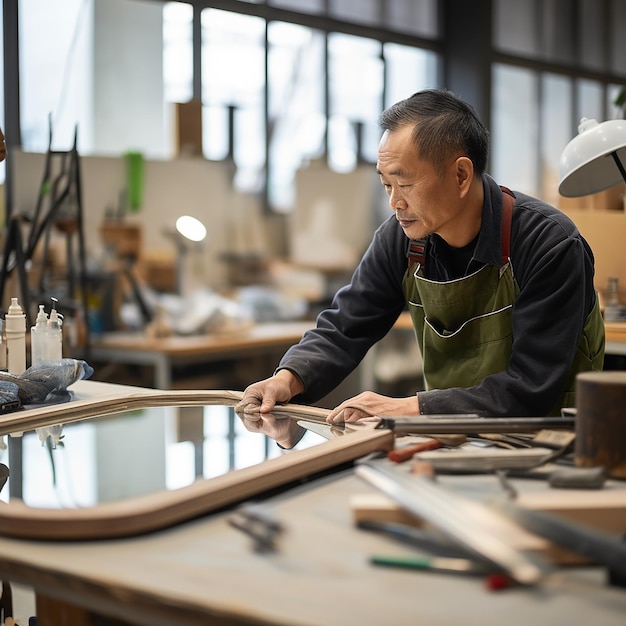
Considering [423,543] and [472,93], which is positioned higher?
[472,93]

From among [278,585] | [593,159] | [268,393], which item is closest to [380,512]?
[278,585]

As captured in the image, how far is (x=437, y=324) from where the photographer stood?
215cm

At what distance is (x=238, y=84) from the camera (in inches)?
250

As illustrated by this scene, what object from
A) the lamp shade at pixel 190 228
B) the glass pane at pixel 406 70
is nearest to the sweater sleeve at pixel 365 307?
the lamp shade at pixel 190 228

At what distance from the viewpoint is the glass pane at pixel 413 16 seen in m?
7.31

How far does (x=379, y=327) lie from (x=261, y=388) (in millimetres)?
489

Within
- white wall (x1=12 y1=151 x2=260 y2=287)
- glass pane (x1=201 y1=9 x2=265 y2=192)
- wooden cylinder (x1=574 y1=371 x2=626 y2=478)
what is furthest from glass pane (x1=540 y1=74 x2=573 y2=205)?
wooden cylinder (x1=574 y1=371 x2=626 y2=478)

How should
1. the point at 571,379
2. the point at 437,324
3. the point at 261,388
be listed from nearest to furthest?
the point at 261,388 → the point at 571,379 → the point at 437,324

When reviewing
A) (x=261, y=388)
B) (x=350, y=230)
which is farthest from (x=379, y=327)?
(x=350, y=230)

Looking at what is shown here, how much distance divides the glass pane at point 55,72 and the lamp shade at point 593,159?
3383 mm

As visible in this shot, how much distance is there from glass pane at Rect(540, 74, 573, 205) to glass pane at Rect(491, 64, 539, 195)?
A: 102mm

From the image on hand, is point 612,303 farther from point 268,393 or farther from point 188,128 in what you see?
point 188,128

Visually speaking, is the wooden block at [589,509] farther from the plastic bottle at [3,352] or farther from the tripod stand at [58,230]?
the tripod stand at [58,230]

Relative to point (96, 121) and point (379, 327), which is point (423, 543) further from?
point (96, 121)
